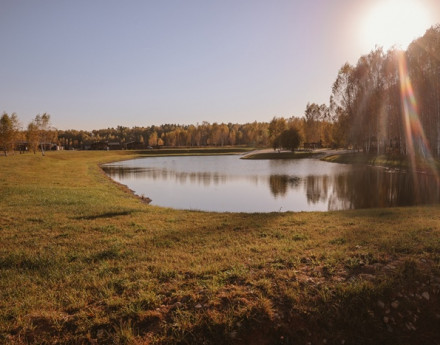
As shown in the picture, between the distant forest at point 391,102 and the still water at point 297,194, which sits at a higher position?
the distant forest at point 391,102

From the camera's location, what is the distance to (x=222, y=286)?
21.1 ft

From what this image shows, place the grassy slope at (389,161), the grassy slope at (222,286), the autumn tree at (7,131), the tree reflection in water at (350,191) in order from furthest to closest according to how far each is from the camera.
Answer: the autumn tree at (7,131) → the grassy slope at (389,161) → the tree reflection in water at (350,191) → the grassy slope at (222,286)

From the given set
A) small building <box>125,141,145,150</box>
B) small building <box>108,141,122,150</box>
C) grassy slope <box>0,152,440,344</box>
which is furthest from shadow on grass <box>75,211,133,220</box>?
small building <box>108,141,122,150</box>

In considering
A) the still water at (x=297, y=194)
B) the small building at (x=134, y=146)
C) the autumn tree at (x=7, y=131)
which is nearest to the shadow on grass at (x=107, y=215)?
the still water at (x=297, y=194)

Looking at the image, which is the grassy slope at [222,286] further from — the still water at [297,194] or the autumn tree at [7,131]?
the autumn tree at [7,131]

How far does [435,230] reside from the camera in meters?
10.3

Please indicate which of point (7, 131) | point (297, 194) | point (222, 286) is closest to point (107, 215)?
point (222, 286)

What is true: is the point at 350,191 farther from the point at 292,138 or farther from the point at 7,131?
the point at 7,131

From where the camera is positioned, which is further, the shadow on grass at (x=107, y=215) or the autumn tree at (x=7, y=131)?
the autumn tree at (x=7, y=131)

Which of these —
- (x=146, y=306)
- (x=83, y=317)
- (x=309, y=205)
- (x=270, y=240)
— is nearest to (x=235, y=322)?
(x=146, y=306)

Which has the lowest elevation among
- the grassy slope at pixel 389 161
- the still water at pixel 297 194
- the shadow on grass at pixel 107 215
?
the still water at pixel 297 194

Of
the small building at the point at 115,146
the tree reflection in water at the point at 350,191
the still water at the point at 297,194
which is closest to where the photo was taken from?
the still water at the point at 297,194

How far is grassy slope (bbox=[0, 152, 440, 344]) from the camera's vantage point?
5.35 metres

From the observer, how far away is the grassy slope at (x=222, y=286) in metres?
5.35
